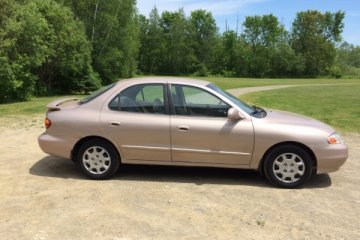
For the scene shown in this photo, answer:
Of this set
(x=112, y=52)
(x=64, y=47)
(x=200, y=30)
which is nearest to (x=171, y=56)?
(x=200, y=30)

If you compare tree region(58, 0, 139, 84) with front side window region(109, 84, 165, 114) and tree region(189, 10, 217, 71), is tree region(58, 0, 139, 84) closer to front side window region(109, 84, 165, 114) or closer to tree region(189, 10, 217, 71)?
front side window region(109, 84, 165, 114)

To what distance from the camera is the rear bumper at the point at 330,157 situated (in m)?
6.06

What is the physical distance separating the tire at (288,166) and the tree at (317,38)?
8410 cm

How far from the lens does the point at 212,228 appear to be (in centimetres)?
467

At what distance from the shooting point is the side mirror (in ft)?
20.0

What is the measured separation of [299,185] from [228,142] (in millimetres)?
1176

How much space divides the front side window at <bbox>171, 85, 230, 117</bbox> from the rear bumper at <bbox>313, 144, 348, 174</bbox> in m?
1.44

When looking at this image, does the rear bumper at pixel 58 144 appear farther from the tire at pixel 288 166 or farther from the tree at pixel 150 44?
the tree at pixel 150 44

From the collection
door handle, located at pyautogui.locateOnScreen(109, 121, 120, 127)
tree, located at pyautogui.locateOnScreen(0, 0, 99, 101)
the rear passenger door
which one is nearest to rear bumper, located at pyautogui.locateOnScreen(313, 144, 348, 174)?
the rear passenger door

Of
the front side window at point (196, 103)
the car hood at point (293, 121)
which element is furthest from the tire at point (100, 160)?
the car hood at point (293, 121)

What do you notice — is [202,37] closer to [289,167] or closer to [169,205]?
[289,167]

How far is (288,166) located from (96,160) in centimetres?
277

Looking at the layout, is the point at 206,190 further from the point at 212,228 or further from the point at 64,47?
the point at 64,47

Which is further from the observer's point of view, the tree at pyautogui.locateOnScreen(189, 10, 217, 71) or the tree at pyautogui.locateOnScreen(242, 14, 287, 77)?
the tree at pyautogui.locateOnScreen(189, 10, 217, 71)
